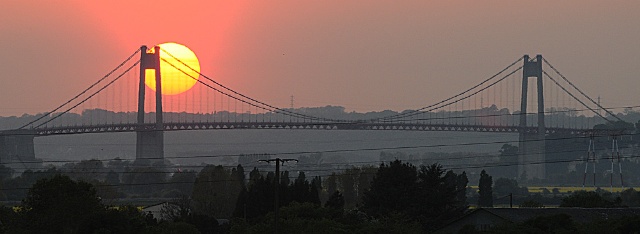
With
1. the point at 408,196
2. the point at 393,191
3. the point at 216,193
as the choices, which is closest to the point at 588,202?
the point at 408,196

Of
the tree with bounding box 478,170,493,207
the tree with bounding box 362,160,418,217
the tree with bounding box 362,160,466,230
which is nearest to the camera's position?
the tree with bounding box 362,160,466,230

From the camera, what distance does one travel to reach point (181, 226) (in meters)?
87.6

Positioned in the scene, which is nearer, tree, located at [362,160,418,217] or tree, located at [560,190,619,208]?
tree, located at [560,190,619,208]

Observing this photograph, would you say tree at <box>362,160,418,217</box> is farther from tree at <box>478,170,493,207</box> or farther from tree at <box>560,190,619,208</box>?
tree at <box>478,170,493,207</box>

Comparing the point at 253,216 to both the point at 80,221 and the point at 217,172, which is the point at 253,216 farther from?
the point at 217,172

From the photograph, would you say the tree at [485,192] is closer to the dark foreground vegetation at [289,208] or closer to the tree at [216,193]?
the dark foreground vegetation at [289,208]

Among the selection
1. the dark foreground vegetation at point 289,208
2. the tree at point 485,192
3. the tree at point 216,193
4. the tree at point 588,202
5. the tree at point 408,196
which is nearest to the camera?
the dark foreground vegetation at point 289,208

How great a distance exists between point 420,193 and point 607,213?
26776 millimetres

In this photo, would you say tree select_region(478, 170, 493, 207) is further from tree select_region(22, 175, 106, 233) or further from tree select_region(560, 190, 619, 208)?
tree select_region(22, 175, 106, 233)

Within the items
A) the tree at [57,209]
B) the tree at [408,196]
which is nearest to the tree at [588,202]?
the tree at [408,196]

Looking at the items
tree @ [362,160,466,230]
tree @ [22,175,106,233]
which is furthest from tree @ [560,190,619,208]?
tree @ [22,175,106,233]

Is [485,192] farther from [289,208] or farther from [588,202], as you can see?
[289,208]

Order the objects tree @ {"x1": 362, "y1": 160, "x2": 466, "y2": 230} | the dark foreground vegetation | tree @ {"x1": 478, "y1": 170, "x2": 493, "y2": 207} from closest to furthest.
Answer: the dark foreground vegetation
tree @ {"x1": 362, "y1": 160, "x2": 466, "y2": 230}
tree @ {"x1": 478, "y1": 170, "x2": 493, "y2": 207}

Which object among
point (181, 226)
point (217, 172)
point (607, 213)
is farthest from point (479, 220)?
point (217, 172)
